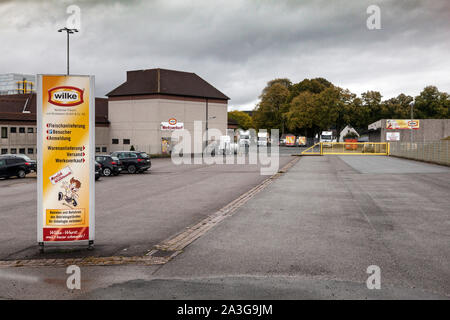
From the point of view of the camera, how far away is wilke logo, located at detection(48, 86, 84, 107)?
747cm

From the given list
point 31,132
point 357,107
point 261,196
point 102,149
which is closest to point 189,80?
point 102,149

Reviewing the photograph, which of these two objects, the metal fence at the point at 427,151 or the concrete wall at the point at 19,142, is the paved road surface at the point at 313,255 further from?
the concrete wall at the point at 19,142

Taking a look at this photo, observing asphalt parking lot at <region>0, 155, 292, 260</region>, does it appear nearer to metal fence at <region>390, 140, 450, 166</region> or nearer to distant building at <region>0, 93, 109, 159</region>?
metal fence at <region>390, 140, 450, 166</region>

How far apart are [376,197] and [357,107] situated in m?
78.0

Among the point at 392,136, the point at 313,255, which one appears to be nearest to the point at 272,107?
the point at 392,136

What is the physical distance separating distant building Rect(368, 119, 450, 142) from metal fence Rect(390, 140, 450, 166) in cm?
1653

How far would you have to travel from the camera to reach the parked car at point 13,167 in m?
26.6

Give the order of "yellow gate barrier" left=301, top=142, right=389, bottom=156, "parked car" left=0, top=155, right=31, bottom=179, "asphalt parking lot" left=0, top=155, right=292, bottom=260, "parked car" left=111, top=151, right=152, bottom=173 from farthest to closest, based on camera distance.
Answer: "yellow gate barrier" left=301, top=142, right=389, bottom=156
"parked car" left=111, top=151, right=152, bottom=173
"parked car" left=0, top=155, right=31, bottom=179
"asphalt parking lot" left=0, top=155, right=292, bottom=260

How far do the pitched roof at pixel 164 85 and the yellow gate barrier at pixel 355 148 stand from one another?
17748 mm

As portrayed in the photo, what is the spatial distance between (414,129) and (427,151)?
32.4 m

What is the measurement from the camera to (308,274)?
6.28m

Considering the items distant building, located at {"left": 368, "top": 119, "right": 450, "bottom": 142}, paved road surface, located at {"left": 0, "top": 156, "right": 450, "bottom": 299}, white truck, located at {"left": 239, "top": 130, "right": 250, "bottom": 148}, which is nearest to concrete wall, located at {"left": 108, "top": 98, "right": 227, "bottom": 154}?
white truck, located at {"left": 239, "top": 130, "right": 250, "bottom": 148}

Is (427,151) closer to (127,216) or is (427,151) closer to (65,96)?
(127,216)
